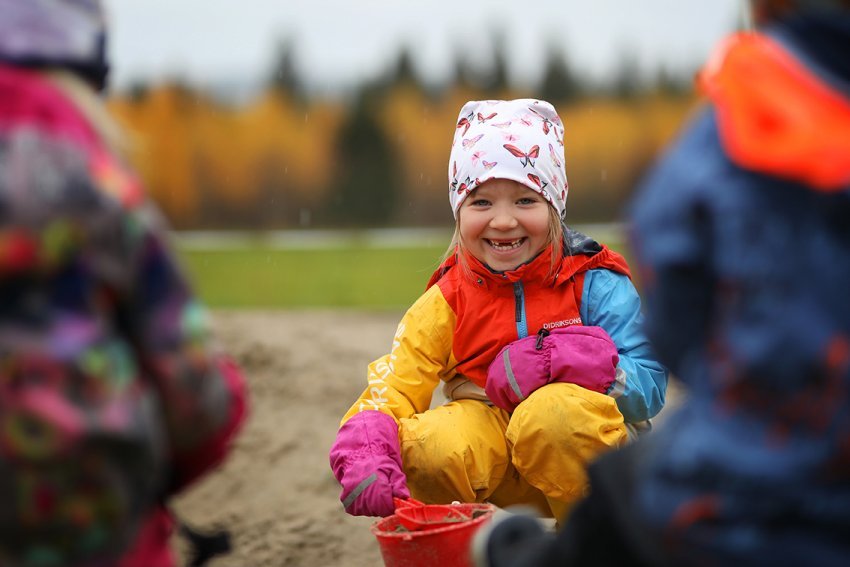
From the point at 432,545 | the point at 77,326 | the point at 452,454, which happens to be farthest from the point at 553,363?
the point at 77,326

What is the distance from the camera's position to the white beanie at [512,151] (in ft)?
10.6

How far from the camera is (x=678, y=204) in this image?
153cm

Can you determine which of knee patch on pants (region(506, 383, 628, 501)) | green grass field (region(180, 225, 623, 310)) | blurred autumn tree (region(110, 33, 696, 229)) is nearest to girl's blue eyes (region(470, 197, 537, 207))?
knee patch on pants (region(506, 383, 628, 501))

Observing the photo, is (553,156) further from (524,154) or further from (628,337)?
(628,337)

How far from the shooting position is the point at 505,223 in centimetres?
321

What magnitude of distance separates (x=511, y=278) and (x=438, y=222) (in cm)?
3312

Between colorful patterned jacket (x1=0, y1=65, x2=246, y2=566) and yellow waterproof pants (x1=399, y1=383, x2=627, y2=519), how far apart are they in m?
1.50

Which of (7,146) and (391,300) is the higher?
(7,146)

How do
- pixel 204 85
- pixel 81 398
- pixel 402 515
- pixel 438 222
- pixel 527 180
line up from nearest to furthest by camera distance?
pixel 81 398 → pixel 402 515 → pixel 527 180 → pixel 438 222 → pixel 204 85

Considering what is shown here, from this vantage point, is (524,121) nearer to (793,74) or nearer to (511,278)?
(511,278)

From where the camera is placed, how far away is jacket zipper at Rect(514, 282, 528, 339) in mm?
3244

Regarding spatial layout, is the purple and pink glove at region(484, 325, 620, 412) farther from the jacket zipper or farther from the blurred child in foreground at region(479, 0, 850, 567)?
the blurred child in foreground at region(479, 0, 850, 567)

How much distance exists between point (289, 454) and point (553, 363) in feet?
6.86

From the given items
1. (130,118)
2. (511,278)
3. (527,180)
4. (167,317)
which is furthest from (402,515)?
(130,118)
